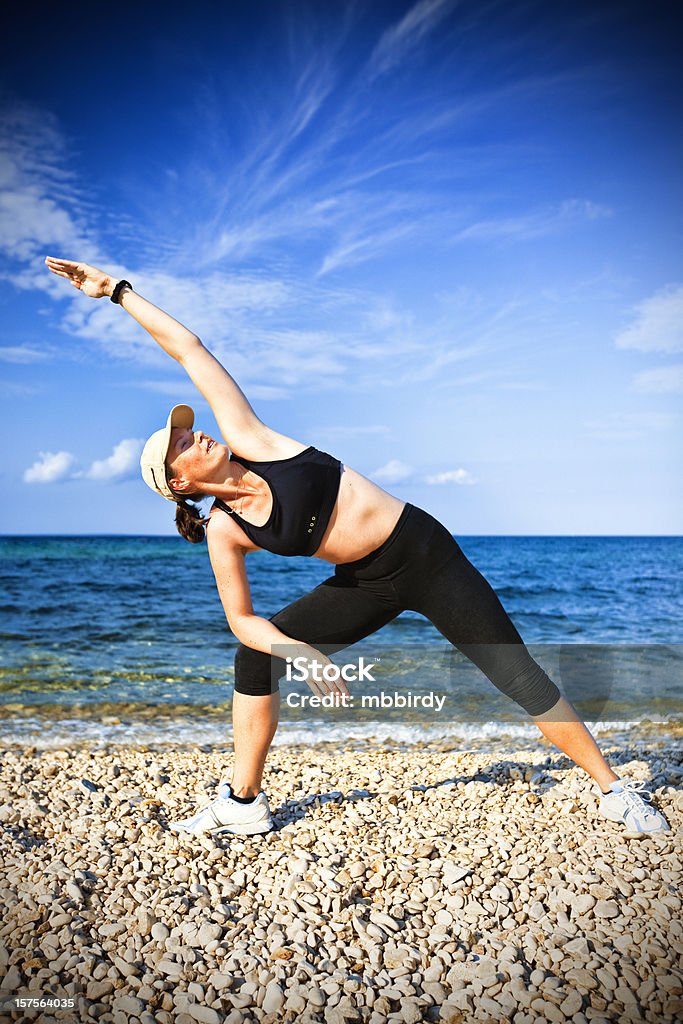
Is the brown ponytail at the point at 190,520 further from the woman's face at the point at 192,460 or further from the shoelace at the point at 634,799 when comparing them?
the shoelace at the point at 634,799

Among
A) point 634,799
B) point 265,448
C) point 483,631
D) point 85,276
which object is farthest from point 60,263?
point 634,799

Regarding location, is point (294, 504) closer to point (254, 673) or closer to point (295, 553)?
point (295, 553)

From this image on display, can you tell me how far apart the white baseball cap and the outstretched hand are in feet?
2.37

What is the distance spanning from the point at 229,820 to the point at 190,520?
1492mm

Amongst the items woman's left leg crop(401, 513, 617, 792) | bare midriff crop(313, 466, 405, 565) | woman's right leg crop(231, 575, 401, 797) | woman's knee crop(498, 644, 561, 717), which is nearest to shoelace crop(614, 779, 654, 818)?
woman's left leg crop(401, 513, 617, 792)

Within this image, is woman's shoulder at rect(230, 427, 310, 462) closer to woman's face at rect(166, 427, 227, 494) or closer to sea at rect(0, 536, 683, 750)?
woman's face at rect(166, 427, 227, 494)

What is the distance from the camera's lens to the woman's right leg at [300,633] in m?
3.55

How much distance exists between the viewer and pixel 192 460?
10.3 feet

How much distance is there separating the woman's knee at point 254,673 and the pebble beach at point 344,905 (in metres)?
0.75

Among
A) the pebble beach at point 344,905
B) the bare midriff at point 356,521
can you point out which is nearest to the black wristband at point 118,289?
the bare midriff at point 356,521

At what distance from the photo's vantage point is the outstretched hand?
340 centimetres

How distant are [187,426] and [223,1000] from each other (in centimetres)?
213

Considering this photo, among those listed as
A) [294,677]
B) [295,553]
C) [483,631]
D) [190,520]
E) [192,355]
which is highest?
[192,355]

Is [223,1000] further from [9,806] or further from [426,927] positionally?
[9,806]
